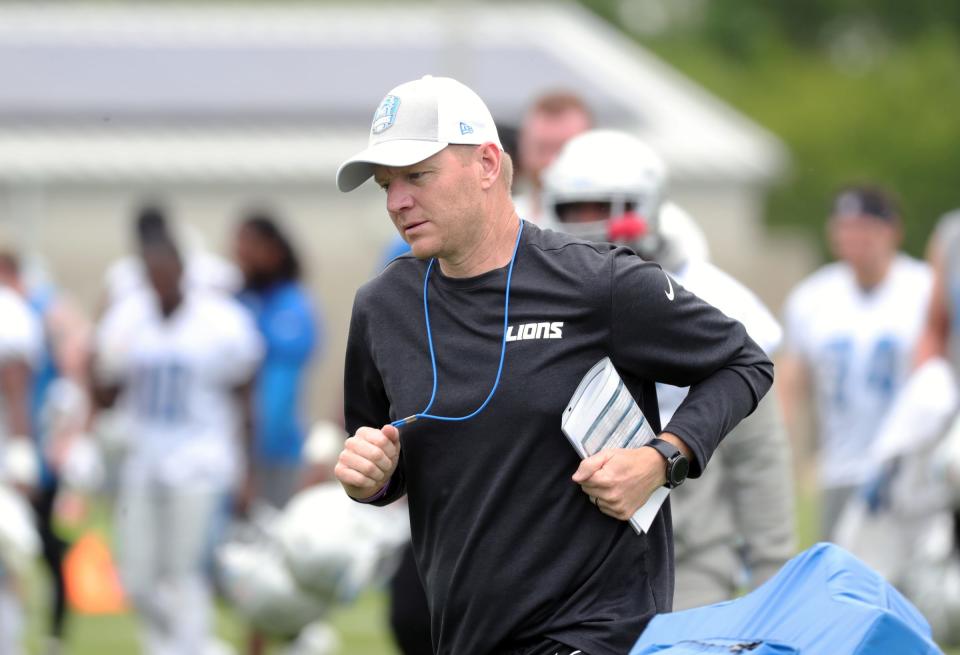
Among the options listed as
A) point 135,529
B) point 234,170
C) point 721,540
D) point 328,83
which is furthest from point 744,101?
point 721,540

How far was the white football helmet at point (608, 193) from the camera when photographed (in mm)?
5699

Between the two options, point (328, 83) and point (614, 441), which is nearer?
point (614, 441)

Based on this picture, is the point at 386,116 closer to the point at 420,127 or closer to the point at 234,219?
the point at 420,127

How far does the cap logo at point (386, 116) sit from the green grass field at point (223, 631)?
20.4ft

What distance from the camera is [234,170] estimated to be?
103 ft

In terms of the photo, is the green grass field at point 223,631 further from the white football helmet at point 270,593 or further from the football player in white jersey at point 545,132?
the football player in white jersey at point 545,132

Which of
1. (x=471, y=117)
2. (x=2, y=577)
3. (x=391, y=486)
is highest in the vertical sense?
(x=471, y=117)

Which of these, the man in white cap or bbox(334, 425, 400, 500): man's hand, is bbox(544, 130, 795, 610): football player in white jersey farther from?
bbox(334, 425, 400, 500): man's hand

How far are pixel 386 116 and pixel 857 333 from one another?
618cm

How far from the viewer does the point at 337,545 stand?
752 cm

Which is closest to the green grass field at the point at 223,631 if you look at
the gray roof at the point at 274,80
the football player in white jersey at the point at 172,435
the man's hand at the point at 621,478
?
the football player in white jersey at the point at 172,435

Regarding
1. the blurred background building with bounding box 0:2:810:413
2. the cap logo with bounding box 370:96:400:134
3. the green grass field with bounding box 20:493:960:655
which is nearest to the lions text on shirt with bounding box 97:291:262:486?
the green grass field with bounding box 20:493:960:655

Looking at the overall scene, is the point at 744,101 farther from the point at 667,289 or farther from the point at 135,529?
the point at 667,289

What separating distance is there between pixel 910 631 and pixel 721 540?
6.76 feet
